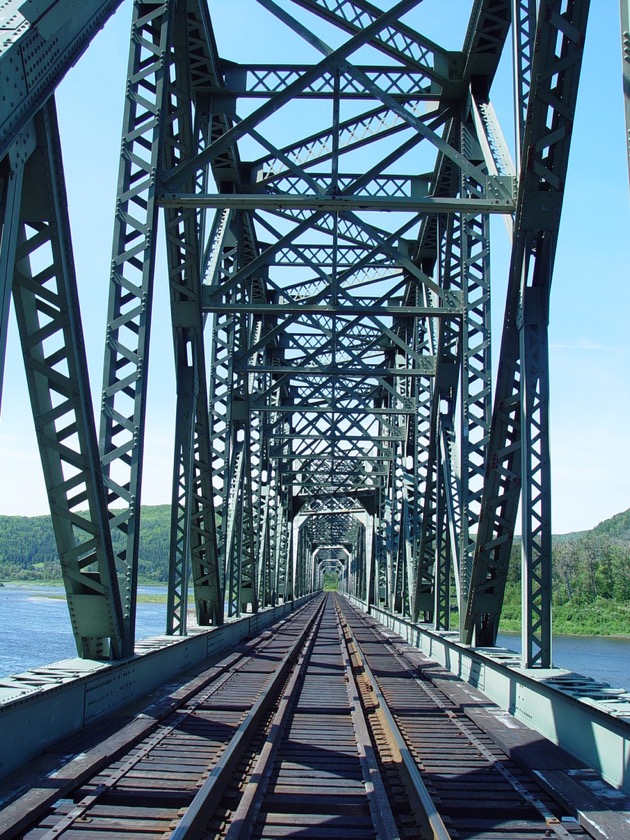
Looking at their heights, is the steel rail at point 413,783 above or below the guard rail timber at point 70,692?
below

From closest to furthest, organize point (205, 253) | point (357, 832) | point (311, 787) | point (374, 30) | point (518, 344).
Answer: point (357, 832), point (311, 787), point (518, 344), point (374, 30), point (205, 253)

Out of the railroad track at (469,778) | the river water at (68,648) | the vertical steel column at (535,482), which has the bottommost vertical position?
the river water at (68,648)

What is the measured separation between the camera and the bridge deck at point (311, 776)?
466cm

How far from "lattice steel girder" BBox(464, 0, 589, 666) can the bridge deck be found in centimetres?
171

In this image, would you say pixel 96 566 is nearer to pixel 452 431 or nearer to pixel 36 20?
pixel 36 20

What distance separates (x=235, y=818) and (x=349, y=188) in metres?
8.83

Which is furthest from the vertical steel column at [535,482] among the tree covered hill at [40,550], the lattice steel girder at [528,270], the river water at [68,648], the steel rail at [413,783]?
the tree covered hill at [40,550]

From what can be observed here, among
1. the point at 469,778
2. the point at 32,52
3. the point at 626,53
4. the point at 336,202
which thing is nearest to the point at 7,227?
the point at 32,52

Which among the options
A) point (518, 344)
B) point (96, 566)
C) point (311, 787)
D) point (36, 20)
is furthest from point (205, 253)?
point (311, 787)

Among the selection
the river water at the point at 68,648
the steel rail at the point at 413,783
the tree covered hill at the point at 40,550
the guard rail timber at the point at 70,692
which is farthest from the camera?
the tree covered hill at the point at 40,550

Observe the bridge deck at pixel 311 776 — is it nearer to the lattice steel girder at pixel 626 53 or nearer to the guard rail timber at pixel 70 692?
the guard rail timber at pixel 70 692

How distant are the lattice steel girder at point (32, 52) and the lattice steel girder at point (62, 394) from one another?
2.46 feet

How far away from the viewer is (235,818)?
15.4 feet

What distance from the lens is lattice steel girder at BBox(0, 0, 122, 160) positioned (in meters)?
4.68
